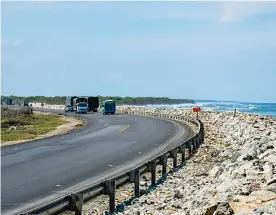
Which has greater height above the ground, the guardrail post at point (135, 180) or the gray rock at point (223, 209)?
the gray rock at point (223, 209)

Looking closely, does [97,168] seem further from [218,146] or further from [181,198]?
[218,146]

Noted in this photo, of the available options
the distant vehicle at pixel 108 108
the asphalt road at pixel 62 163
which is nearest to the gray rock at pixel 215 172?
the asphalt road at pixel 62 163

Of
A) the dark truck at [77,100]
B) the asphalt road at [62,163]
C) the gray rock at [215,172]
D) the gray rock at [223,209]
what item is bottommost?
the asphalt road at [62,163]

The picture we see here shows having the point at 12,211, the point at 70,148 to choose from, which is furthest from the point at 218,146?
the point at 12,211

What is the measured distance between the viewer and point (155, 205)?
13.8 m

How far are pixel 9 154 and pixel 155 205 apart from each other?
15493mm

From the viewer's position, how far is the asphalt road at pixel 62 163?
16.2 metres

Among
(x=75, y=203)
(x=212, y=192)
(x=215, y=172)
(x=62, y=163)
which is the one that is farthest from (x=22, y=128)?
(x=75, y=203)

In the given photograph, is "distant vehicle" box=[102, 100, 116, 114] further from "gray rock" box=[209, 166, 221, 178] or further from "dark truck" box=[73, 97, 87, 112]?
"gray rock" box=[209, 166, 221, 178]

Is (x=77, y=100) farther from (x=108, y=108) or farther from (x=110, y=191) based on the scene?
(x=110, y=191)

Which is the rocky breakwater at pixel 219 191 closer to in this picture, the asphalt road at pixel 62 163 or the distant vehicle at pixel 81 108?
the asphalt road at pixel 62 163

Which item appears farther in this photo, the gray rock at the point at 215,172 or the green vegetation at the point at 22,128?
the green vegetation at the point at 22,128

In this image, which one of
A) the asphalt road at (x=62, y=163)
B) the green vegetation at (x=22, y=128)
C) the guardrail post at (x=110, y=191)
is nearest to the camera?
the guardrail post at (x=110, y=191)

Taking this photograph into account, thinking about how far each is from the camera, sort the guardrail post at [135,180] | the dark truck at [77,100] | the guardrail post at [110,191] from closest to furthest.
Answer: the guardrail post at [110,191], the guardrail post at [135,180], the dark truck at [77,100]
